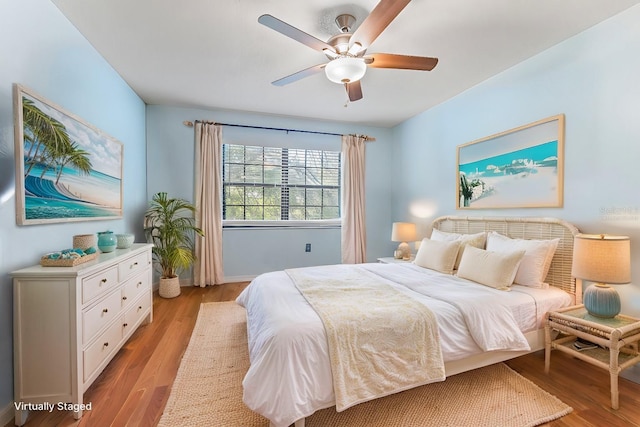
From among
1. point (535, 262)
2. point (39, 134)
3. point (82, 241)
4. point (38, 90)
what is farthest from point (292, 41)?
point (535, 262)

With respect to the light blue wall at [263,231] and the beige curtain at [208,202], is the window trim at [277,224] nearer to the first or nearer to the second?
the light blue wall at [263,231]

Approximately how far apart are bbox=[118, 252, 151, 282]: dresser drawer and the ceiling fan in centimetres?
202

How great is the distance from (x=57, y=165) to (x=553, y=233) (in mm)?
3931

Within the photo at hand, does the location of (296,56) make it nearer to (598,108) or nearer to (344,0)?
(344,0)

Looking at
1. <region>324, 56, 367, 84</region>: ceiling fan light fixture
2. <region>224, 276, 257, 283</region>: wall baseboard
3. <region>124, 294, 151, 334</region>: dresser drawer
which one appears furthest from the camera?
<region>224, 276, 257, 283</region>: wall baseboard

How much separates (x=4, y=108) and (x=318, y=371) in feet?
7.28

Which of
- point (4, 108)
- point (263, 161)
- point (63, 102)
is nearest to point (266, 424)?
point (4, 108)

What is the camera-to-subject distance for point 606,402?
1.68 metres

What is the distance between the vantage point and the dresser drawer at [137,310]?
7.43ft

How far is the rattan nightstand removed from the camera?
1.62m

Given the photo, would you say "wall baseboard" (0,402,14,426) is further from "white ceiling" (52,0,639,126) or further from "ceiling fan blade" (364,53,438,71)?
"ceiling fan blade" (364,53,438,71)

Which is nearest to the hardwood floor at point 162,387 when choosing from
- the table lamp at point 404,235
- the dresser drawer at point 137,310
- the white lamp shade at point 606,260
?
the dresser drawer at point 137,310

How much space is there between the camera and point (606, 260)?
69.2 inches

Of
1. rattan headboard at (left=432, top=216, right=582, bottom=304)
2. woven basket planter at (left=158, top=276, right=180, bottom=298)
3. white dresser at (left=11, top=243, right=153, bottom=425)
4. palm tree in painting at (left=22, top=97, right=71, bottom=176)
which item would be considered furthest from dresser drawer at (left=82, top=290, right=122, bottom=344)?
rattan headboard at (left=432, top=216, right=582, bottom=304)
